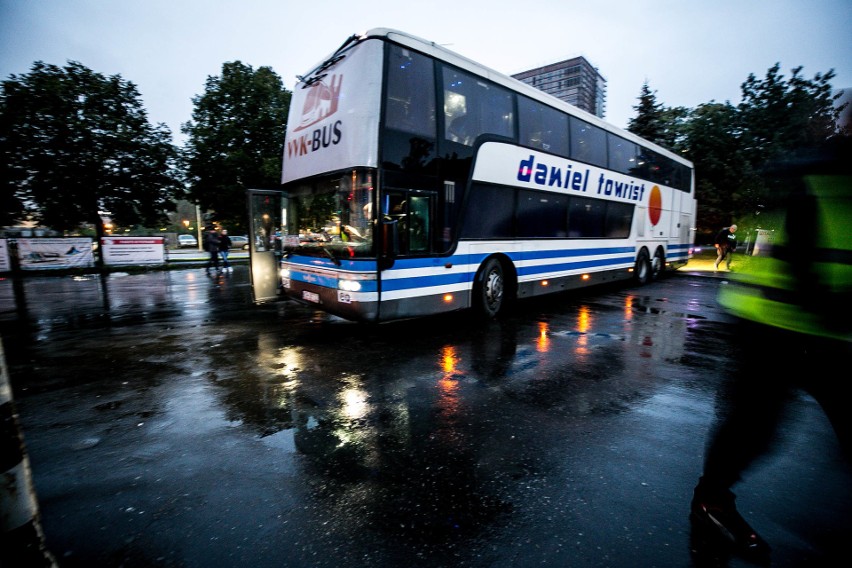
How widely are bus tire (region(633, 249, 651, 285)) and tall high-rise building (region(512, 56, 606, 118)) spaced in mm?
119500

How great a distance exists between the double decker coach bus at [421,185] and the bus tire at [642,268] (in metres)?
4.44

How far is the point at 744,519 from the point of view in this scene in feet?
7.59

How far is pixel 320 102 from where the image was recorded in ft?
22.4

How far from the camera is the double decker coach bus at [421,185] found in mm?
6031

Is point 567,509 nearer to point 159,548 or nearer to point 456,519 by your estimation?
point 456,519

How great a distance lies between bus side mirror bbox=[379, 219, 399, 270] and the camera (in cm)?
586

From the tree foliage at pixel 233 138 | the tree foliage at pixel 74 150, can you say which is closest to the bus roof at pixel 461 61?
the tree foliage at pixel 233 138

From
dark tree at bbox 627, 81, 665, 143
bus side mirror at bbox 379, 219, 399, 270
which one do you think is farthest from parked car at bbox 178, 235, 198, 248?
bus side mirror at bbox 379, 219, 399, 270

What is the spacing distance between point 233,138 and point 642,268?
2550cm

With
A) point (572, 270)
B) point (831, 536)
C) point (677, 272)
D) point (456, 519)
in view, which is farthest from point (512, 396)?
point (677, 272)

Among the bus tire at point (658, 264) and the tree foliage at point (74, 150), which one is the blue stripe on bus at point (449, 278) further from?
the tree foliage at point (74, 150)

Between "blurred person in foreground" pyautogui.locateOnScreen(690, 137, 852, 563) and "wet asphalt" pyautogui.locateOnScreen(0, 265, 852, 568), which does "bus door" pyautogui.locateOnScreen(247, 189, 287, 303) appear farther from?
"blurred person in foreground" pyautogui.locateOnScreen(690, 137, 852, 563)

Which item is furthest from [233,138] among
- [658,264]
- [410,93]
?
[658,264]

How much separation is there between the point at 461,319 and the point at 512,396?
4162 mm
